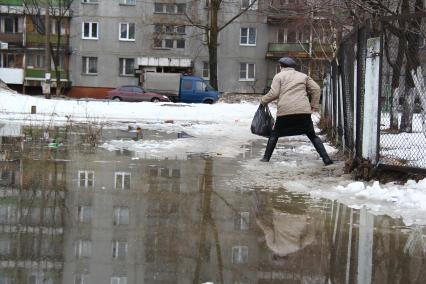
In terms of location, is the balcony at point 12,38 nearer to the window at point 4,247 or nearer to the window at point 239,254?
the window at point 4,247

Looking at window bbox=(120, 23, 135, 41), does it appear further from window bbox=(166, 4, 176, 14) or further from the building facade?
window bbox=(166, 4, 176, 14)

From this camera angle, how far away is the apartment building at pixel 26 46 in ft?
163

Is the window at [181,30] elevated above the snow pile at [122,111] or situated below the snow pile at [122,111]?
above

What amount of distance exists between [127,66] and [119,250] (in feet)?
152

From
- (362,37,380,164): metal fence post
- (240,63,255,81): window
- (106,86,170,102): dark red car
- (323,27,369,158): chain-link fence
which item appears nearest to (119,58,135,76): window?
(240,63,255,81): window

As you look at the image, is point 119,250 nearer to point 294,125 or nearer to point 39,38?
point 294,125

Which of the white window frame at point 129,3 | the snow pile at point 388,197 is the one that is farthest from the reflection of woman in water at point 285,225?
the white window frame at point 129,3

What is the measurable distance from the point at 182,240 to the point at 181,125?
1203 cm

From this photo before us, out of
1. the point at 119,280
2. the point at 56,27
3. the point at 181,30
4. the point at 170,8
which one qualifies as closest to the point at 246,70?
the point at 181,30

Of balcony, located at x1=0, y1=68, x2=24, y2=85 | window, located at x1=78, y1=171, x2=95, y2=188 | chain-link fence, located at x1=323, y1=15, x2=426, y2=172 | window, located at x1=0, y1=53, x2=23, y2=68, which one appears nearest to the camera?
window, located at x1=78, y1=171, x2=95, y2=188

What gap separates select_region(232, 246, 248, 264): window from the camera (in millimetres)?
4727

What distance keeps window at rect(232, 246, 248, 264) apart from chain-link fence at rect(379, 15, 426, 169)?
12.2 ft

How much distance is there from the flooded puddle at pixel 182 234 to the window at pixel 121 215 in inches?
0.4

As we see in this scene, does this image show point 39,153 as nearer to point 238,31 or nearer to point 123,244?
point 123,244
